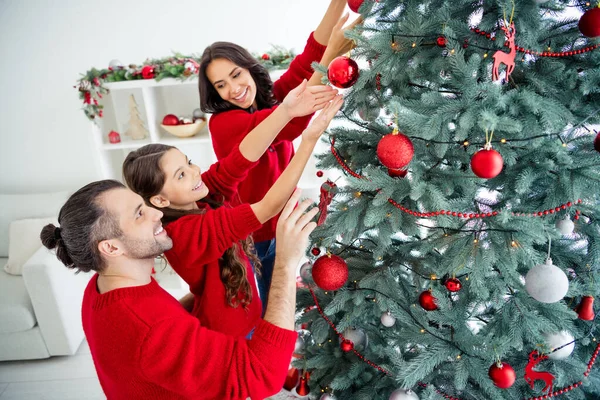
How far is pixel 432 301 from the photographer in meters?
1.13

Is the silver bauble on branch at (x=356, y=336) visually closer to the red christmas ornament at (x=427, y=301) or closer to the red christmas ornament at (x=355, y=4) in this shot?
the red christmas ornament at (x=427, y=301)

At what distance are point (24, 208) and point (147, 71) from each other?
1.27 metres

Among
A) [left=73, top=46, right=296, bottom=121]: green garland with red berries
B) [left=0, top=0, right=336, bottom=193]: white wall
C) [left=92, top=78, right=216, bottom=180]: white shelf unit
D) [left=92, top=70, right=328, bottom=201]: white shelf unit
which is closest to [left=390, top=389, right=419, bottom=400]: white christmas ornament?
[left=92, top=70, right=328, bottom=201]: white shelf unit

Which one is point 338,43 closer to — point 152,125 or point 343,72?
point 343,72

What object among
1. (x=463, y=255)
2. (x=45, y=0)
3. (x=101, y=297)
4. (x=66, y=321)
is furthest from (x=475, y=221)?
(x=45, y=0)

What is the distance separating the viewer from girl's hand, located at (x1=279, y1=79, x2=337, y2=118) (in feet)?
3.73

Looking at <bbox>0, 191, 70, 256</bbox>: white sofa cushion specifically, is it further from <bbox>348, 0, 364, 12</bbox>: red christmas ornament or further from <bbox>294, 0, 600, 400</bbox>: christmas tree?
<bbox>348, 0, 364, 12</bbox>: red christmas ornament

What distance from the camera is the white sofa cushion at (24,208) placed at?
2.81 m

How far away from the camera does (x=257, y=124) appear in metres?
1.50

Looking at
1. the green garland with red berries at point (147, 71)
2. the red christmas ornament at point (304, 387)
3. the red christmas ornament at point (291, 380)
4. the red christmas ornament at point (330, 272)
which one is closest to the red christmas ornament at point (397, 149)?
the red christmas ornament at point (330, 272)

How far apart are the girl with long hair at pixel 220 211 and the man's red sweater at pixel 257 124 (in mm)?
→ 165

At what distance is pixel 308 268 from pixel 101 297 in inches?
28.0

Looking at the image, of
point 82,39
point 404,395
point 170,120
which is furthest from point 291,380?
point 82,39

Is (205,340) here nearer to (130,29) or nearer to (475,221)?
(475,221)
